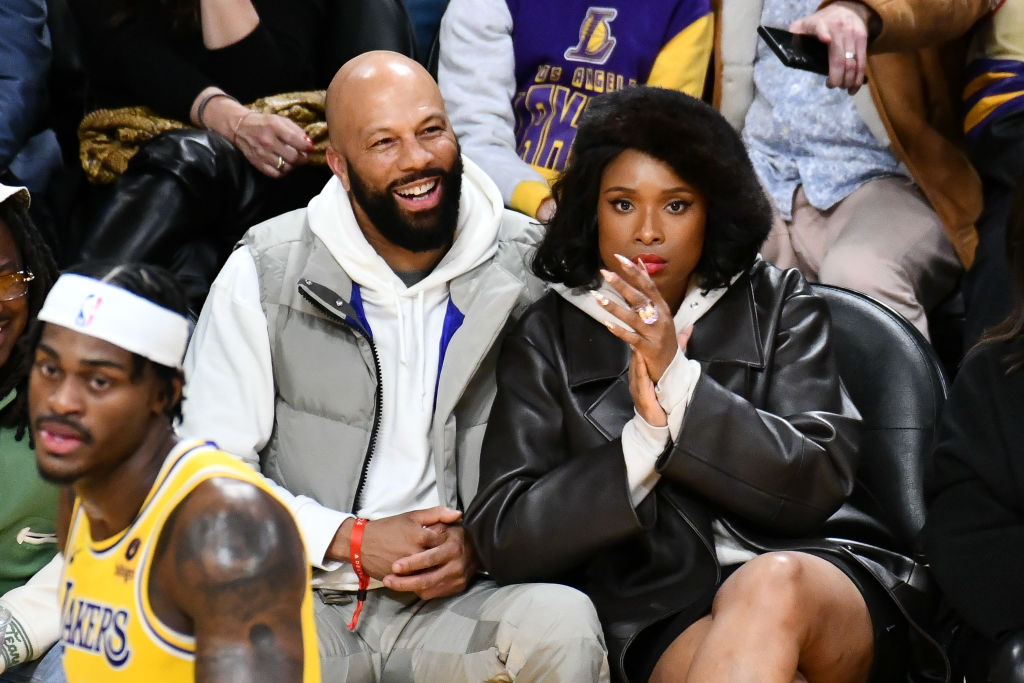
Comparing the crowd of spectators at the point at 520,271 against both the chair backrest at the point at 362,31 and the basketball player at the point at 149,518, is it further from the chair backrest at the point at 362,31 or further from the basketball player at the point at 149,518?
the basketball player at the point at 149,518

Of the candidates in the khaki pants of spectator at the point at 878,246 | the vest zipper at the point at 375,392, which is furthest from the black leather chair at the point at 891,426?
the vest zipper at the point at 375,392

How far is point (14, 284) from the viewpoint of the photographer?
3.13 meters

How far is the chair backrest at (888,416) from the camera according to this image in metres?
3.02

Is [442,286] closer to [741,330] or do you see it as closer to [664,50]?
[741,330]

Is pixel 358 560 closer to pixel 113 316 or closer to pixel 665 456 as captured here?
pixel 665 456

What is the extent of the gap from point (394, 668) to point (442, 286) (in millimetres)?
873

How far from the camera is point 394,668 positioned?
9.94 ft

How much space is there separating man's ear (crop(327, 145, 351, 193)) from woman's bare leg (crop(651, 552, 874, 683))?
1.39 metres

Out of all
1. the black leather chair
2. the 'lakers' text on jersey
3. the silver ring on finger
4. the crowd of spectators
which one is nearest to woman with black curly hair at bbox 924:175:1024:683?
the crowd of spectators

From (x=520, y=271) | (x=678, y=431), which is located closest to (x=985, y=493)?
(x=678, y=431)

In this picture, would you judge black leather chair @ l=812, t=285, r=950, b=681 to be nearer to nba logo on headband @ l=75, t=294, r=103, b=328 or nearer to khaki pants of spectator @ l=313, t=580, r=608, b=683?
khaki pants of spectator @ l=313, t=580, r=608, b=683

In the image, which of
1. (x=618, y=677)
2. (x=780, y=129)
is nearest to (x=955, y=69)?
(x=780, y=129)

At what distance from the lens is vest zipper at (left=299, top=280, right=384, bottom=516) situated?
318cm

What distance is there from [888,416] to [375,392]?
111 cm
